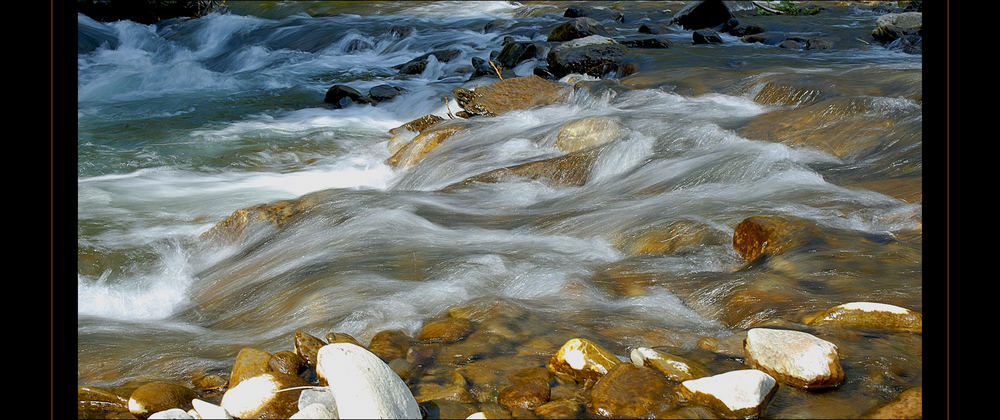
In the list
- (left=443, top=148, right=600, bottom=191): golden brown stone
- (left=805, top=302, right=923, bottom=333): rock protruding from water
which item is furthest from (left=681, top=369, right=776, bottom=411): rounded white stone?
(left=443, top=148, right=600, bottom=191): golden brown stone

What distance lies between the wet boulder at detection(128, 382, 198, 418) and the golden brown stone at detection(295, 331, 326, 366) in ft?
1.34

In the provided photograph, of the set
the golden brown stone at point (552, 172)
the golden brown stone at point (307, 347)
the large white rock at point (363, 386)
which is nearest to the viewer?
the large white rock at point (363, 386)

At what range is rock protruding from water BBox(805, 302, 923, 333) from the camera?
2836mm

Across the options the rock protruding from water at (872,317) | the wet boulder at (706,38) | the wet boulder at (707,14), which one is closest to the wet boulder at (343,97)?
the wet boulder at (706,38)

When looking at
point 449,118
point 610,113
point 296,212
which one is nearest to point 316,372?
point 296,212

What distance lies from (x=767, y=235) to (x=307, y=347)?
7.82ft

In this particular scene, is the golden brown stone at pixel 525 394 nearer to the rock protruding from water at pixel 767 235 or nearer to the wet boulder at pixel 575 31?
the rock protruding from water at pixel 767 235

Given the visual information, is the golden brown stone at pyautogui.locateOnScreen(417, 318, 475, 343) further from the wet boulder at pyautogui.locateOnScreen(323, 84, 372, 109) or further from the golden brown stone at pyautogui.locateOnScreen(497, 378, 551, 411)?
the wet boulder at pyautogui.locateOnScreen(323, 84, 372, 109)

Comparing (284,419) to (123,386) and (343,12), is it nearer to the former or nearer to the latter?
(123,386)

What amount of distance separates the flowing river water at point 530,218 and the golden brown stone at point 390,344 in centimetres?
14

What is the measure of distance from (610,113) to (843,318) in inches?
197

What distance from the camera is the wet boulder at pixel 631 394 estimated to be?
2.32 meters

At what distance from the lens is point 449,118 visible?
28.8 ft

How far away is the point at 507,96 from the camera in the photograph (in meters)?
8.59
